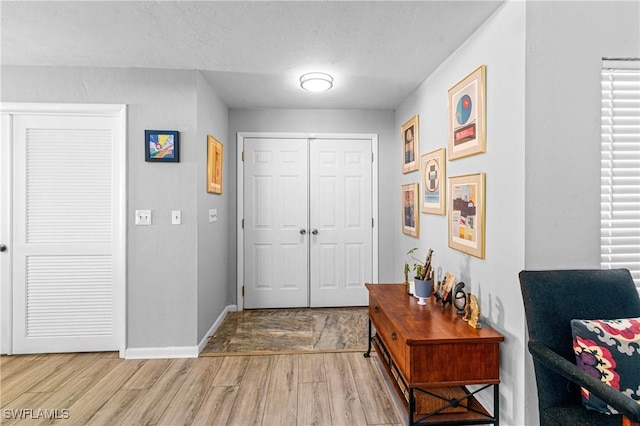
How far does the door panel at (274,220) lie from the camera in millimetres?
3895

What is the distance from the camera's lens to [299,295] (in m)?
3.94

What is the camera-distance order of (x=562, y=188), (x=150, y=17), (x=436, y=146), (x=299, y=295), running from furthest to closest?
(x=299, y=295) → (x=436, y=146) → (x=150, y=17) → (x=562, y=188)

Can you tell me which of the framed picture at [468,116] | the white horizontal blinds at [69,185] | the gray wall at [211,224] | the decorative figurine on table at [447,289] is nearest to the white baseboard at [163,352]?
the gray wall at [211,224]

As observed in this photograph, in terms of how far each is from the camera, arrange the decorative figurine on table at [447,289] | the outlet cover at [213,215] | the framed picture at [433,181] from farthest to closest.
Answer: the outlet cover at [213,215] < the framed picture at [433,181] < the decorative figurine on table at [447,289]

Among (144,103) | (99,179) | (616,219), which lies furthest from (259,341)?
(616,219)

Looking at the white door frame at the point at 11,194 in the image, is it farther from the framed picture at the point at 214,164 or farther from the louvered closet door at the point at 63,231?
the framed picture at the point at 214,164

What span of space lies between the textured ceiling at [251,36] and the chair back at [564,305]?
1508mm

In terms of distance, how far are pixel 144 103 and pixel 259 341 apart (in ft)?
7.60

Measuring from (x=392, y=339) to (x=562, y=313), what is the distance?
882 millimetres

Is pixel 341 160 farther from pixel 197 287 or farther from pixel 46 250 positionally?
pixel 46 250

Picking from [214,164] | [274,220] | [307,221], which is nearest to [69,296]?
[214,164]

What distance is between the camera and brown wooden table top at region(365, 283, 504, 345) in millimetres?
1669

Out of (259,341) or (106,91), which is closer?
(106,91)

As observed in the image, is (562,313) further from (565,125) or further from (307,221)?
(307,221)
